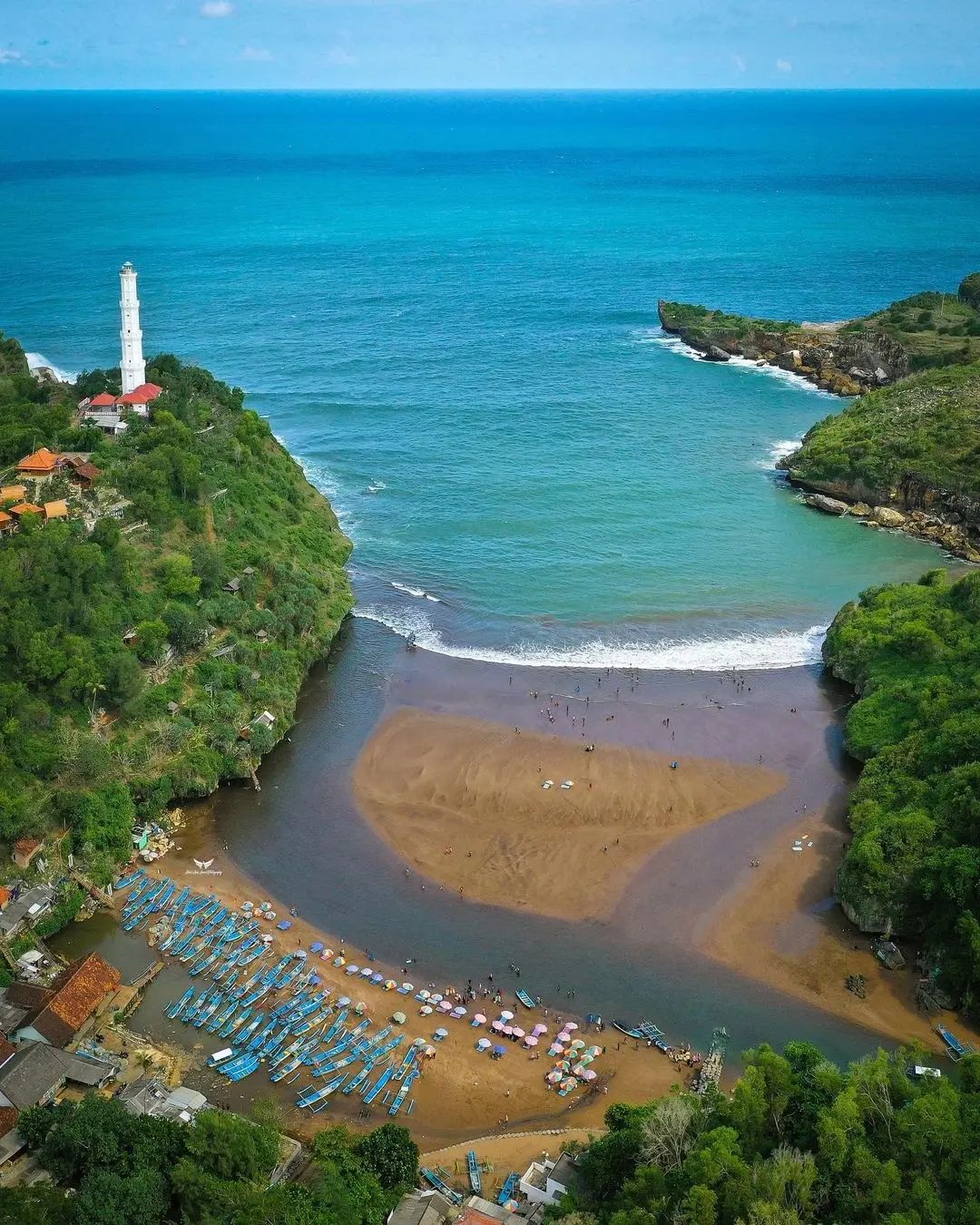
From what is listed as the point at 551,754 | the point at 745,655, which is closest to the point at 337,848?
Result: the point at 551,754

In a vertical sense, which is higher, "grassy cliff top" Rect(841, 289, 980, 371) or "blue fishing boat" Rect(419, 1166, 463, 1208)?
"grassy cliff top" Rect(841, 289, 980, 371)

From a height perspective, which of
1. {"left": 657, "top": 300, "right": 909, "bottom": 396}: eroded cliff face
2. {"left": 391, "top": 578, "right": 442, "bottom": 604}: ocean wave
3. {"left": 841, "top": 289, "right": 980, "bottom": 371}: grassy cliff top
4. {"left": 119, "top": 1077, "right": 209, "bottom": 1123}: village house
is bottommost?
{"left": 119, "top": 1077, "right": 209, "bottom": 1123}: village house

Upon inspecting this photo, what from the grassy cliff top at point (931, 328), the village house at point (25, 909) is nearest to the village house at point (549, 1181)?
the village house at point (25, 909)

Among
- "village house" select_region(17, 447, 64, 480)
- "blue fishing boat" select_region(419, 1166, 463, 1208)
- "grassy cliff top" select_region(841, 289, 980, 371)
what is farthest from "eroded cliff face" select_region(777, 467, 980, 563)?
"blue fishing boat" select_region(419, 1166, 463, 1208)

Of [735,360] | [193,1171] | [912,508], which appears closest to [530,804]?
[193,1171]

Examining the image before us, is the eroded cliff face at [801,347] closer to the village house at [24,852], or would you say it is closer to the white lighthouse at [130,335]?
the white lighthouse at [130,335]

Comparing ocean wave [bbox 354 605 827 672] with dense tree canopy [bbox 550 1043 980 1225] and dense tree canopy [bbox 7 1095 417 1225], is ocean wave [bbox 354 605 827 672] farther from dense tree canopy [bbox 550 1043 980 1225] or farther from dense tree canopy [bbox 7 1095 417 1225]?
dense tree canopy [bbox 7 1095 417 1225]
